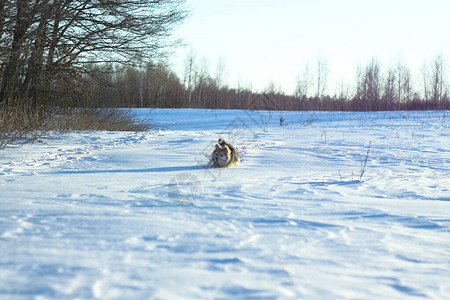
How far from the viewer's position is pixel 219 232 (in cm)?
221

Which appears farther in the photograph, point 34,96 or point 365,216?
point 34,96

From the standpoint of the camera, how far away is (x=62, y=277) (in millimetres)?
1556

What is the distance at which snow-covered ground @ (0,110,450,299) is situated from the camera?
1.55 meters

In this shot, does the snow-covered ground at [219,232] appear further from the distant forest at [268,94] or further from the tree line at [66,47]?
the distant forest at [268,94]

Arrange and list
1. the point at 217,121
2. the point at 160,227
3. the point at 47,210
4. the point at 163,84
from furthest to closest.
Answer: the point at 163,84 < the point at 217,121 < the point at 47,210 < the point at 160,227

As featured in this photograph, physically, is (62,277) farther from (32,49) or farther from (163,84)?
(163,84)

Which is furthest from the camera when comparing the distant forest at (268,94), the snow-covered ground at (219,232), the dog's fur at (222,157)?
the distant forest at (268,94)

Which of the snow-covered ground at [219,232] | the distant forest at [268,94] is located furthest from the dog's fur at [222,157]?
the distant forest at [268,94]

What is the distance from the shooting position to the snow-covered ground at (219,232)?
5.08ft

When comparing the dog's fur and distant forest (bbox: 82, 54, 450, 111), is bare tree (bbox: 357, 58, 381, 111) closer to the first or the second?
distant forest (bbox: 82, 54, 450, 111)

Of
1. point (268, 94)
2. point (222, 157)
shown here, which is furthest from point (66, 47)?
point (268, 94)

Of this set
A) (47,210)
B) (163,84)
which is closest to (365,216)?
(47,210)

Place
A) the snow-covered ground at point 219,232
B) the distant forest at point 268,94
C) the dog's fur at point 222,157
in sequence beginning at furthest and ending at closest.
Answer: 1. the distant forest at point 268,94
2. the dog's fur at point 222,157
3. the snow-covered ground at point 219,232

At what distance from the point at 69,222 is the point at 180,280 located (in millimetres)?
1093
